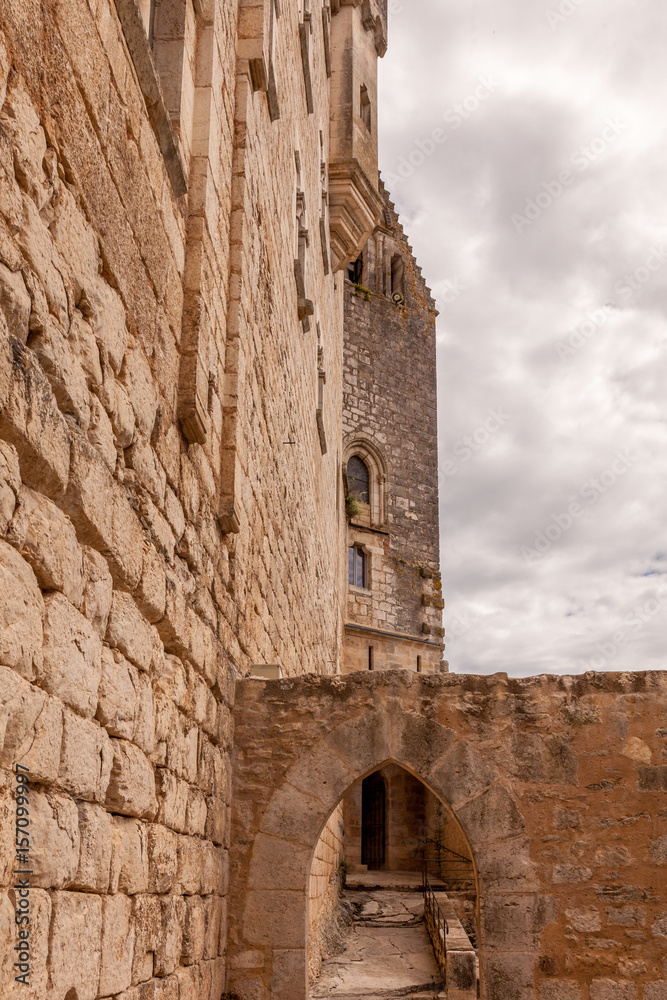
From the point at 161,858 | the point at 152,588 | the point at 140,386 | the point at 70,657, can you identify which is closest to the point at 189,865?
the point at 161,858

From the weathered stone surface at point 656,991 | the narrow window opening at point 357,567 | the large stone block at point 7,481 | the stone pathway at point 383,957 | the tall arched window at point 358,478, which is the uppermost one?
the tall arched window at point 358,478

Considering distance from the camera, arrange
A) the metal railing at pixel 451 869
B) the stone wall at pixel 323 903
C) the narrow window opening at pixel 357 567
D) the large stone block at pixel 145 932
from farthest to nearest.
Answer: the narrow window opening at pixel 357 567 < the metal railing at pixel 451 869 < the stone wall at pixel 323 903 < the large stone block at pixel 145 932

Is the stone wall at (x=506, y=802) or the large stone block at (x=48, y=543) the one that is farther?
the stone wall at (x=506, y=802)

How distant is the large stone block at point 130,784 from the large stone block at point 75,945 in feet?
0.96

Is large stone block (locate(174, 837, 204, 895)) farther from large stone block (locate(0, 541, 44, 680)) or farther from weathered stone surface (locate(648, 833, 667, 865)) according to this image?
weathered stone surface (locate(648, 833, 667, 865))

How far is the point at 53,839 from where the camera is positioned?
81.0 inches

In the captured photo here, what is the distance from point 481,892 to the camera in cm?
495

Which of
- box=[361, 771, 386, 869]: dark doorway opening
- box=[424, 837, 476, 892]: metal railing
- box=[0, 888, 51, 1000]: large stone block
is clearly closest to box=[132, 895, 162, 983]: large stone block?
box=[0, 888, 51, 1000]: large stone block

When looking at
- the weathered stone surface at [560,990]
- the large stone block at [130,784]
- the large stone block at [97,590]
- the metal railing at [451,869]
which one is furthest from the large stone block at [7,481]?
the metal railing at [451,869]

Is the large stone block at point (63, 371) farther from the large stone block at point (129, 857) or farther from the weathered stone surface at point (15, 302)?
the large stone block at point (129, 857)

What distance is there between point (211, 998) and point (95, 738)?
2.53 meters

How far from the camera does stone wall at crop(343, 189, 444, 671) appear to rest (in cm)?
1995

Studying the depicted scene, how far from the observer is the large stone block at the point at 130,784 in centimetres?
261

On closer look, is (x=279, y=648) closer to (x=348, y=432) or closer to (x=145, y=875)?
(x=145, y=875)
